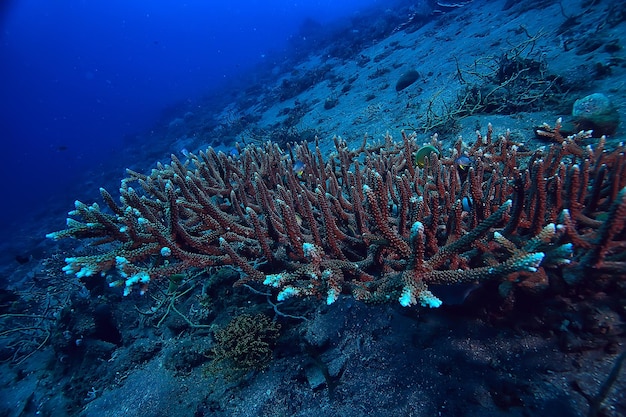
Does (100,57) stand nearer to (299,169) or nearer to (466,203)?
(299,169)

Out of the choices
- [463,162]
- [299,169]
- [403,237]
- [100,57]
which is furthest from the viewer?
[100,57]

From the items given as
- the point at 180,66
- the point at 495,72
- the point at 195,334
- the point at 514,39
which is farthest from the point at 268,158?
the point at 180,66

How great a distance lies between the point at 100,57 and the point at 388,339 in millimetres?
182865

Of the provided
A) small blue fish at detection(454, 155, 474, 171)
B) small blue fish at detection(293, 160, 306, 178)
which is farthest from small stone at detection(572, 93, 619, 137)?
small blue fish at detection(293, 160, 306, 178)

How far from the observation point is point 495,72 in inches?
289

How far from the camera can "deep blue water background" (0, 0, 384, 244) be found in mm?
81250

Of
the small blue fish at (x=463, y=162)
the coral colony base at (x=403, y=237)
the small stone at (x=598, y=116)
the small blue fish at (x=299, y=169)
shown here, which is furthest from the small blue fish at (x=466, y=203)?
the small stone at (x=598, y=116)

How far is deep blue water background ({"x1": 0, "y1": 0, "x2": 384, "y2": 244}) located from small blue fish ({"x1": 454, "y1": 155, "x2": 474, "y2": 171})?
3169 inches

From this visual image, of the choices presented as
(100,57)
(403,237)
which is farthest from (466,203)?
(100,57)

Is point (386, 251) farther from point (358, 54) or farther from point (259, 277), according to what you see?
point (358, 54)

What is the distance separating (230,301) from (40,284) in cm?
980

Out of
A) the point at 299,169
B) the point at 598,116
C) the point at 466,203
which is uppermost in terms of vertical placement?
the point at 299,169

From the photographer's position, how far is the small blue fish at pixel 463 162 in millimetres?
3921

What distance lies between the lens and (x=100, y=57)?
135m
